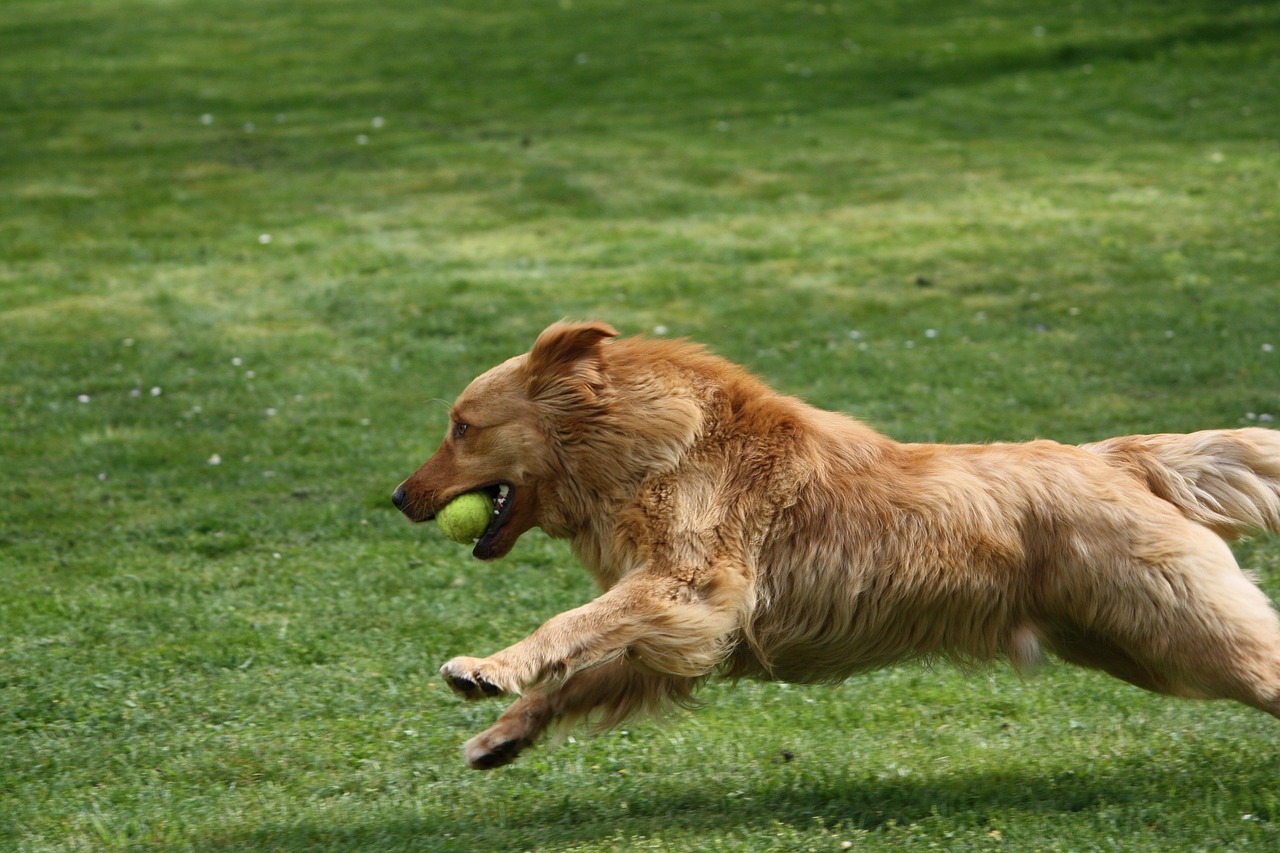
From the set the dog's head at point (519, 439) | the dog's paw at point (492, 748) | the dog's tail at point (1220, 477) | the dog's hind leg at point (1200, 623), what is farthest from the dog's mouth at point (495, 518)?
the dog's tail at point (1220, 477)

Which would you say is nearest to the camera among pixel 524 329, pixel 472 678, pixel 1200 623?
pixel 472 678

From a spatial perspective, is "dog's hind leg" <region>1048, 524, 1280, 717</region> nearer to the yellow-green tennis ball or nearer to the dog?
the dog

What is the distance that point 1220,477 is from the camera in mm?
5609

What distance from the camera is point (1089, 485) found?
546cm

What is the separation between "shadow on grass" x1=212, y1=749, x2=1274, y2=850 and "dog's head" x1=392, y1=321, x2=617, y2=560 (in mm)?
1096

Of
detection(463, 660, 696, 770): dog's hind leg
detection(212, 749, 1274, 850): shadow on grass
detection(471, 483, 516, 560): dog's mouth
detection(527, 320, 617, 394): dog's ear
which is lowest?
detection(212, 749, 1274, 850): shadow on grass

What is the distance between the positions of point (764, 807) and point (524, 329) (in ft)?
25.3

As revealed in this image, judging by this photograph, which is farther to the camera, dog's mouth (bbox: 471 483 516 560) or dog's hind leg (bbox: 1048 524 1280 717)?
dog's mouth (bbox: 471 483 516 560)

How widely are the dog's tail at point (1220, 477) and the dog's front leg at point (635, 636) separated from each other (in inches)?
69.8

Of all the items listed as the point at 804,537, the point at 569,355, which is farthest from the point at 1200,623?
the point at 569,355

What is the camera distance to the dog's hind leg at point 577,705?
18.8ft

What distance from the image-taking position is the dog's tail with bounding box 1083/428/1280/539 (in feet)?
18.3

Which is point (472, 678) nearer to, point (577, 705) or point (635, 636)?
point (635, 636)

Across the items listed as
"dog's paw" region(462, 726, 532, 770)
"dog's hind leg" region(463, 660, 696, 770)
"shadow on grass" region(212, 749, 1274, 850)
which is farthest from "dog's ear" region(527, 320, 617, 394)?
"shadow on grass" region(212, 749, 1274, 850)
